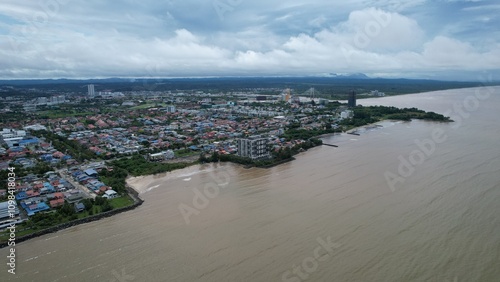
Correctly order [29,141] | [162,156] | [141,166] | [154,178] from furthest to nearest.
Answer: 1. [29,141]
2. [162,156]
3. [141,166]
4. [154,178]

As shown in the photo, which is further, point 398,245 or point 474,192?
point 474,192

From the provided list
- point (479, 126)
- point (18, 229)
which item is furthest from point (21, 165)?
point (479, 126)

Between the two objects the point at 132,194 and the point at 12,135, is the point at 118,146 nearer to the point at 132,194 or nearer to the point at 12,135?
the point at 12,135

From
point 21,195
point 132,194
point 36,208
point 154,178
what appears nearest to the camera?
point 36,208

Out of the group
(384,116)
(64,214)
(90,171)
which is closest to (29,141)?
(90,171)

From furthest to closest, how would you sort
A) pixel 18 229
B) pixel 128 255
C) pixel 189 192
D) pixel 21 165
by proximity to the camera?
pixel 21 165
pixel 189 192
pixel 18 229
pixel 128 255

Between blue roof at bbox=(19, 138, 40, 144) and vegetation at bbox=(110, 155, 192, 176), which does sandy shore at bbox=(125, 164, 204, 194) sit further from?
blue roof at bbox=(19, 138, 40, 144)

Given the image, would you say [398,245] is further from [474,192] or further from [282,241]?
[474,192]
